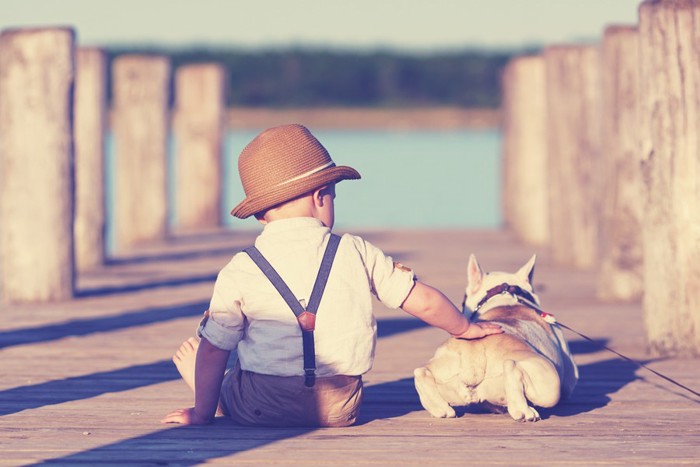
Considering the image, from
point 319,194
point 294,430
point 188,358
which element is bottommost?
point 294,430

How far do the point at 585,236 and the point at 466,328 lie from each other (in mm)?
6281

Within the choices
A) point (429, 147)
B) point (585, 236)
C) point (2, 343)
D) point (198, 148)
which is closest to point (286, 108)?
point (429, 147)

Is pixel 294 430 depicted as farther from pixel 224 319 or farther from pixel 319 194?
pixel 319 194

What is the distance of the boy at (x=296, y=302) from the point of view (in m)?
5.09

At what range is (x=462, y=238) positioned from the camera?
49.2 feet

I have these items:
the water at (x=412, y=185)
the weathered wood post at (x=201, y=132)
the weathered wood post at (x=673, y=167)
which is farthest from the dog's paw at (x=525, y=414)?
the water at (x=412, y=185)

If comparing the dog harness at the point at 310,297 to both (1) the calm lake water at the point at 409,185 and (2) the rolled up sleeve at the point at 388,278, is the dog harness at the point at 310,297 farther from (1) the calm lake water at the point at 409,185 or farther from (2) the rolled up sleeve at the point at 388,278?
(1) the calm lake water at the point at 409,185

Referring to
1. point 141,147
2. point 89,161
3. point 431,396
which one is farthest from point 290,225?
point 141,147

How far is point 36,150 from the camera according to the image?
880cm

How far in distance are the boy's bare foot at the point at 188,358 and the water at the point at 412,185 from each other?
35.8 ft

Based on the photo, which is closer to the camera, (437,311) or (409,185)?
(437,311)

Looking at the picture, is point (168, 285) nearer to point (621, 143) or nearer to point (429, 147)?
point (621, 143)

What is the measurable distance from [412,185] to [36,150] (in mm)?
24711

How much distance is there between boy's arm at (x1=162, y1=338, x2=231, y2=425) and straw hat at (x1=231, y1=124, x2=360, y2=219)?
0.50 meters
